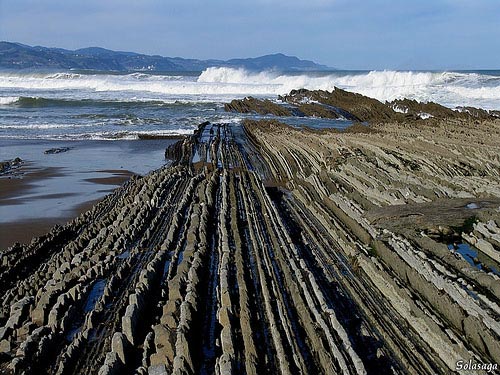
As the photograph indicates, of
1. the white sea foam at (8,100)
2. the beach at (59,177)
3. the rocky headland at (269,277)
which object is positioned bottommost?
the beach at (59,177)

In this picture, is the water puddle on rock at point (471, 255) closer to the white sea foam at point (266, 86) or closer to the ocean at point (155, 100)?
the ocean at point (155, 100)

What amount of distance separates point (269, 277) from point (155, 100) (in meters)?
34.5

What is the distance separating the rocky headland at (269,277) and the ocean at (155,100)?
13.1 metres

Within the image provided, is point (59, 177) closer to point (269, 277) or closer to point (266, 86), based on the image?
point (269, 277)

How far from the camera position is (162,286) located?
603 cm

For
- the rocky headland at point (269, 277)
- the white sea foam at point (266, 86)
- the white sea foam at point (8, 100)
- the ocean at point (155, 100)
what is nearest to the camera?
the rocky headland at point (269, 277)

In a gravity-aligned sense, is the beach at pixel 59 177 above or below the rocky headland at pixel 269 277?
below

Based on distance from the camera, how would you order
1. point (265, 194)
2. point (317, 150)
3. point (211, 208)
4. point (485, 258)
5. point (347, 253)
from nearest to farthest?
1. point (485, 258)
2. point (347, 253)
3. point (211, 208)
4. point (265, 194)
5. point (317, 150)

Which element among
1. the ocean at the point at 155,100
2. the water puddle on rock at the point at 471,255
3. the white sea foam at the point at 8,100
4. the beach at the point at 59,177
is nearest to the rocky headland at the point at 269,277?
the water puddle on rock at the point at 471,255

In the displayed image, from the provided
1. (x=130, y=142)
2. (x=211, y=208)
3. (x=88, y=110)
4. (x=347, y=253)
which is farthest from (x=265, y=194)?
(x=88, y=110)

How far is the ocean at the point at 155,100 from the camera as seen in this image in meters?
24.0

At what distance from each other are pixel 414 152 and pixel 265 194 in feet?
15.8

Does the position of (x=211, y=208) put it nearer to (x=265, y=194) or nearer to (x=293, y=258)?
(x=265, y=194)

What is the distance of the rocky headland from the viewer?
4602mm
